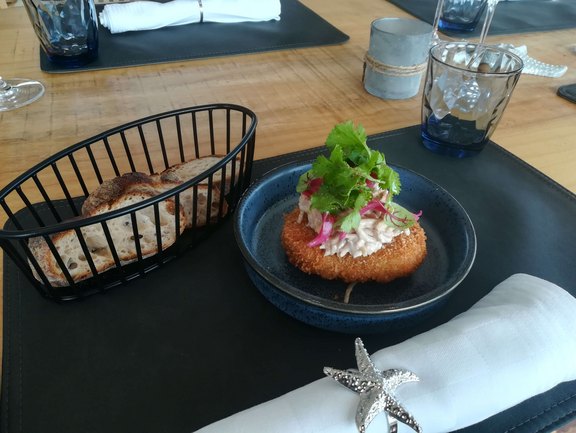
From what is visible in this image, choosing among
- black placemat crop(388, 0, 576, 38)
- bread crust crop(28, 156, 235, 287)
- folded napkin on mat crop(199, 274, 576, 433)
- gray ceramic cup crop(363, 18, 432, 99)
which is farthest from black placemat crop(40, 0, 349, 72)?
folded napkin on mat crop(199, 274, 576, 433)

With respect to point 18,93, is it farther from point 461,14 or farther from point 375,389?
point 461,14

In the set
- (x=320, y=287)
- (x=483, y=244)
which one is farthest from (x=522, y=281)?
(x=320, y=287)

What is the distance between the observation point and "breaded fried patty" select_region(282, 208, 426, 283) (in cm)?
63

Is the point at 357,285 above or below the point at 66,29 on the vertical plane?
below

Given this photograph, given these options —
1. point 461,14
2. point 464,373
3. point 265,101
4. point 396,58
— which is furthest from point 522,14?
point 464,373

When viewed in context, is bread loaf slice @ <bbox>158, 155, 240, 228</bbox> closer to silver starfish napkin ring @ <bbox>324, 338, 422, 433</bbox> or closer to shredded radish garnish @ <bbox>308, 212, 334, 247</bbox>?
shredded radish garnish @ <bbox>308, 212, 334, 247</bbox>

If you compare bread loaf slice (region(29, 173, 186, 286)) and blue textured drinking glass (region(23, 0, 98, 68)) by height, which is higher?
blue textured drinking glass (region(23, 0, 98, 68))

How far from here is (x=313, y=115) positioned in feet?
3.53

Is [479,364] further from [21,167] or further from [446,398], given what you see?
[21,167]

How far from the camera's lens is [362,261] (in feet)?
2.08

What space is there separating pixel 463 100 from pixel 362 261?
525 millimetres

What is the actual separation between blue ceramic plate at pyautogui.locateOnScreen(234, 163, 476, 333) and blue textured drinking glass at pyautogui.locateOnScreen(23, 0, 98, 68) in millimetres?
741

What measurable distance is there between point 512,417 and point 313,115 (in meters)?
0.75

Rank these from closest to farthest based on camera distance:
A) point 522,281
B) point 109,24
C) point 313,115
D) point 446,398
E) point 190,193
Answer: point 446,398 → point 522,281 → point 190,193 → point 313,115 → point 109,24
